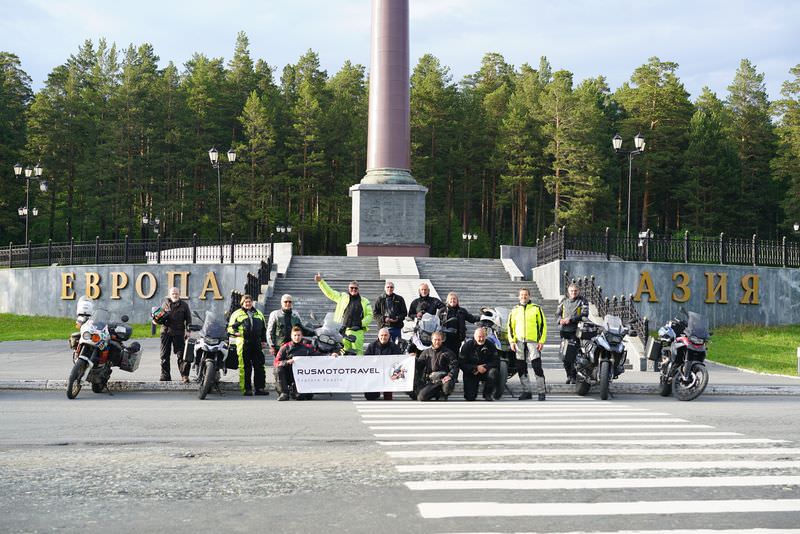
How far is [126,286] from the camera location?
103 feet

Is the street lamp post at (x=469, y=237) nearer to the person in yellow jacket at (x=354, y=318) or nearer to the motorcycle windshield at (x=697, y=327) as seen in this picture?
the person in yellow jacket at (x=354, y=318)

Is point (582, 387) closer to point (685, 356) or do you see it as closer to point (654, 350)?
point (654, 350)

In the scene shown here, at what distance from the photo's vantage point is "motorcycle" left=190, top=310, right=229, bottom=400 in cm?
1345

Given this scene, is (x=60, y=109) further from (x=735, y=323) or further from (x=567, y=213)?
(x=735, y=323)

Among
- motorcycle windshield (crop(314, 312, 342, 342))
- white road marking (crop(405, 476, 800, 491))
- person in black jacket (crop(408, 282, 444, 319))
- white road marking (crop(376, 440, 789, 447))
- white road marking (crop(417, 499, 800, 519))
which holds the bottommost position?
white road marking (crop(376, 440, 789, 447))

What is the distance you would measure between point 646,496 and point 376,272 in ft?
78.2

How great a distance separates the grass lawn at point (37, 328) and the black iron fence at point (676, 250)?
1420 cm

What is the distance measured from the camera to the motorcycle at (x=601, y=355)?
13.9 metres

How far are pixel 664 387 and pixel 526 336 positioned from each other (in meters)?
2.49

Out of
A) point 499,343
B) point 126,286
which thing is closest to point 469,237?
point 126,286

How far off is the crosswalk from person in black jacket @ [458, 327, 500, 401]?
2213 mm

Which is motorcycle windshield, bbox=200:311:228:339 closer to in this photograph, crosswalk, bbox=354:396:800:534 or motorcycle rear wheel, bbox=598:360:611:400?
crosswalk, bbox=354:396:800:534

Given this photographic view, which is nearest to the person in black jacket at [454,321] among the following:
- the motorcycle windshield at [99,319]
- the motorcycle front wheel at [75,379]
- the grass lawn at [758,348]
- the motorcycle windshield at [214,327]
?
the motorcycle windshield at [214,327]

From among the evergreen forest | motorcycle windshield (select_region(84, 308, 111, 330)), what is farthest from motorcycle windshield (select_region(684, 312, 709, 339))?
the evergreen forest
